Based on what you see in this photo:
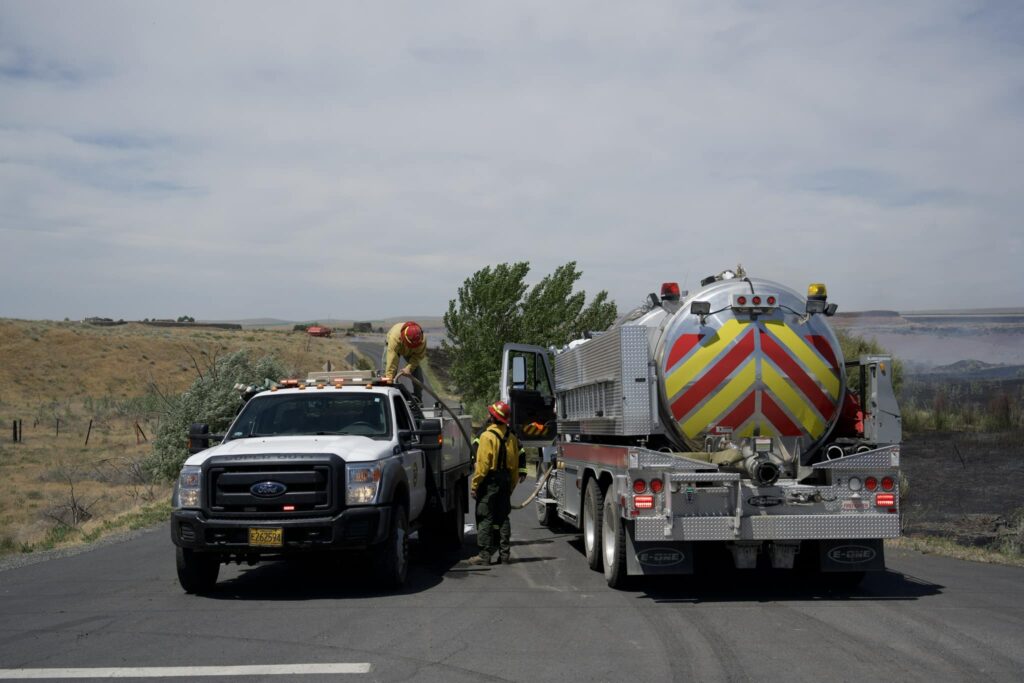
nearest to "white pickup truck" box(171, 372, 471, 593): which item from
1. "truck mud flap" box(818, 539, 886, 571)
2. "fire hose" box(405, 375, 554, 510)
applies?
"fire hose" box(405, 375, 554, 510)

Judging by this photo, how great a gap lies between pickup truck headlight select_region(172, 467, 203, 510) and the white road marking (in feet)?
9.37

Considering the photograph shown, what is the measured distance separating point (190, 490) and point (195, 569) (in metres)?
0.90

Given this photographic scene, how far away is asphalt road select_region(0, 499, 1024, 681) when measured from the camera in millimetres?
7324

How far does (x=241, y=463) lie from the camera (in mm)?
10078

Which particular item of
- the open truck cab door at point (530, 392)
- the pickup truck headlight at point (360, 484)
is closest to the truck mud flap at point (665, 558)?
the pickup truck headlight at point (360, 484)

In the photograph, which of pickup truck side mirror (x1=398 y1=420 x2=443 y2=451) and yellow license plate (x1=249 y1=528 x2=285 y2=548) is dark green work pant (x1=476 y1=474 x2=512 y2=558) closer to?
pickup truck side mirror (x1=398 y1=420 x2=443 y2=451)

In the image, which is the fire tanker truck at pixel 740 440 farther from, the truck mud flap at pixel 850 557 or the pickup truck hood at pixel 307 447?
the pickup truck hood at pixel 307 447

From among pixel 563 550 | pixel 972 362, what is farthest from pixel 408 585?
pixel 972 362

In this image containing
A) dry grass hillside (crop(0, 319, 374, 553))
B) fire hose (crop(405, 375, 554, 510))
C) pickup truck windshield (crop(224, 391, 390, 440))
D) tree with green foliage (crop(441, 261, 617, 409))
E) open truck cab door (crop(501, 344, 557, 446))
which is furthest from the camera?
tree with green foliage (crop(441, 261, 617, 409))

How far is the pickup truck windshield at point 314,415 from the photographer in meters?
11.6

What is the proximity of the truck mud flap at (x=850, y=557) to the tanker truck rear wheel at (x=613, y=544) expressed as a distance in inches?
77.5

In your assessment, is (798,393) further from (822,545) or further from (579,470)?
(579,470)

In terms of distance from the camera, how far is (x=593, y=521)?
11.7 metres

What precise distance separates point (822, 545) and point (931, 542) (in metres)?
4.96
